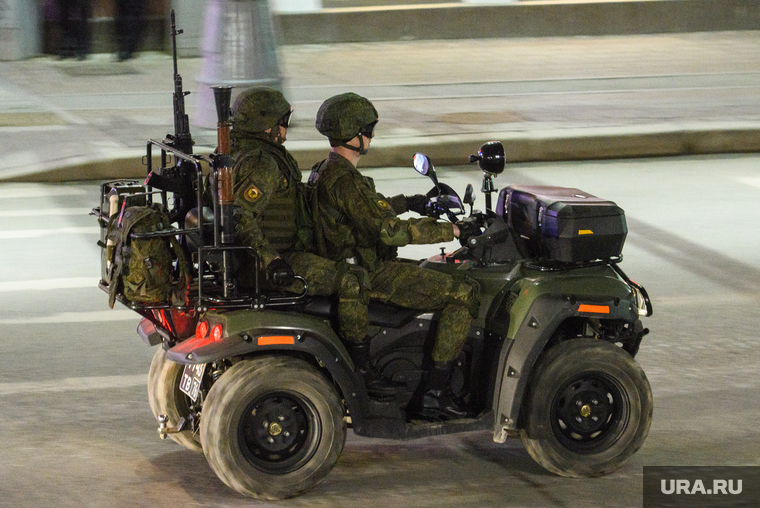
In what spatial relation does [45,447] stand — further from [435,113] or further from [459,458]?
[435,113]

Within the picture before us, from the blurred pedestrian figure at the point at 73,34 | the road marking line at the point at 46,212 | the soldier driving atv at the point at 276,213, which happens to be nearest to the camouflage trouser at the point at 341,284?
the soldier driving atv at the point at 276,213

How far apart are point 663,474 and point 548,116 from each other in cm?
1168

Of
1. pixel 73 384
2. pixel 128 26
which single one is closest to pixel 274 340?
pixel 73 384

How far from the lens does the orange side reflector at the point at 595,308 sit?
5.55m

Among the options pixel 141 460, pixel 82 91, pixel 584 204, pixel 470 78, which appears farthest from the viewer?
pixel 470 78

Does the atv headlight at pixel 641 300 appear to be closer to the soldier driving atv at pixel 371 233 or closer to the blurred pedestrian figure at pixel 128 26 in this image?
the soldier driving atv at pixel 371 233

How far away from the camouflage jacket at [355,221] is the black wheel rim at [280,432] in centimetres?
70

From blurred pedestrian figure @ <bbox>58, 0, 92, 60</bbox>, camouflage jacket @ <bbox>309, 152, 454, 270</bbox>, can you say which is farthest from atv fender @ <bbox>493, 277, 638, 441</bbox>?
blurred pedestrian figure @ <bbox>58, 0, 92, 60</bbox>

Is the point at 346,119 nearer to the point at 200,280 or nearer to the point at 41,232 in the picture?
the point at 200,280

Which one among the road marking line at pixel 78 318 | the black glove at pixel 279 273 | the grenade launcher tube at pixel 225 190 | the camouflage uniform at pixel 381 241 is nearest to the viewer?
the grenade launcher tube at pixel 225 190

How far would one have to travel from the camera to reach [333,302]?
544 centimetres

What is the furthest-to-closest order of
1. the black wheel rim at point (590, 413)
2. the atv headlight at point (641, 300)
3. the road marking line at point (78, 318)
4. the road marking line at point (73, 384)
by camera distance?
1. the road marking line at point (78, 318)
2. the road marking line at point (73, 384)
3. the atv headlight at point (641, 300)
4. the black wheel rim at point (590, 413)

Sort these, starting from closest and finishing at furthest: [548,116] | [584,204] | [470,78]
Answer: [584,204], [548,116], [470,78]

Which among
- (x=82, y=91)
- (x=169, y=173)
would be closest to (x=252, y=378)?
(x=169, y=173)
